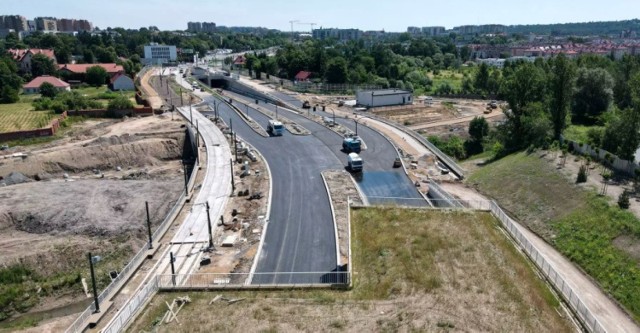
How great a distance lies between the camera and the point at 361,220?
32.2m

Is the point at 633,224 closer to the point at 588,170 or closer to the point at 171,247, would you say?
the point at 588,170

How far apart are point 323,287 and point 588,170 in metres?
27.0

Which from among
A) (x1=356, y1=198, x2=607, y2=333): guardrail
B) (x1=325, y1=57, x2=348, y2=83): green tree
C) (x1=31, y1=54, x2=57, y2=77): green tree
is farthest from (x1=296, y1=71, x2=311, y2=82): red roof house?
(x1=356, y1=198, x2=607, y2=333): guardrail

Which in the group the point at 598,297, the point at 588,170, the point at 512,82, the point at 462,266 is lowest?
the point at 598,297

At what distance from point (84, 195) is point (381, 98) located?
2168 inches

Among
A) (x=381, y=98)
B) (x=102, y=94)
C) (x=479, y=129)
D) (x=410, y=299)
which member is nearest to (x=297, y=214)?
(x=410, y=299)

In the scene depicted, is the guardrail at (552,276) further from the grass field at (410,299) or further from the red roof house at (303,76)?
the red roof house at (303,76)

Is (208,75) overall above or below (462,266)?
above

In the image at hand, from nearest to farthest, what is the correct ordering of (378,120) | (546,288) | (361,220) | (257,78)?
(546,288) → (361,220) → (378,120) → (257,78)

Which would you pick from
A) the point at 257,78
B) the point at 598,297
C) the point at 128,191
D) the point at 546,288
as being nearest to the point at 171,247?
the point at 128,191

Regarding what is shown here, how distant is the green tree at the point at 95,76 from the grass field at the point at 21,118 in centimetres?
2958

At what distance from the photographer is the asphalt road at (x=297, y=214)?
27.6 meters

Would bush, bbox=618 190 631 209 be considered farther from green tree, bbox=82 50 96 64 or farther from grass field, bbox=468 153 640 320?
green tree, bbox=82 50 96 64

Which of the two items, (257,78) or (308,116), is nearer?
(308,116)
